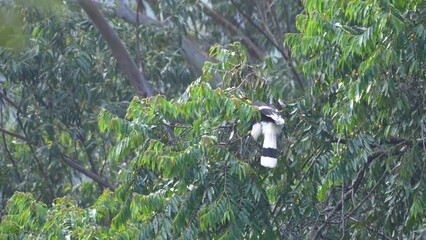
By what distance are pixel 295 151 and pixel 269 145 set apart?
64 centimetres

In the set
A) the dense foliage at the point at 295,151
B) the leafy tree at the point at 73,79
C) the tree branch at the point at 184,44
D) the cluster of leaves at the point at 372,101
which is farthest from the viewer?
the tree branch at the point at 184,44

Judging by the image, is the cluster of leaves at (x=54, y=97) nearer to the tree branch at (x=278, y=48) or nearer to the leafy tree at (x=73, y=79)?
the leafy tree at (x=73, y=79)

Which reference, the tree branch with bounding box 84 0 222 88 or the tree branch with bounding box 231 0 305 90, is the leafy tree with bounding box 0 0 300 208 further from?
the tree branch with bounding box 231 0 305 90

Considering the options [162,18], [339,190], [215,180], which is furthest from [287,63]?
[215,180]

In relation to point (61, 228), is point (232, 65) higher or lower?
higher

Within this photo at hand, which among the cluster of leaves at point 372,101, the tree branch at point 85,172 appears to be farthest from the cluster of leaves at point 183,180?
the tree branch at point 85,172

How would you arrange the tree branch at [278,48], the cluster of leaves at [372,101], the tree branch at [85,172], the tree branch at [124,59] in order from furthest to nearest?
the tree branch at [278,48] → the tree branch at [85,172] → the tree branch at [124,59] → the cluster of leaves at [372,101]

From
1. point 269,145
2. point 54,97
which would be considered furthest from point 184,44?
point 269,145

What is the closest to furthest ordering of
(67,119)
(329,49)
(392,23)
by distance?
(392,23), (329,49), (67,119)

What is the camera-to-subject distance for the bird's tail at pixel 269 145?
6684 millimetres

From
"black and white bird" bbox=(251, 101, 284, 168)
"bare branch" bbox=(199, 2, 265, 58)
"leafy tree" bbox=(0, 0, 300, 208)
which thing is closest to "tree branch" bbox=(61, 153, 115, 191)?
"leafy tree" bbox=(0, 0, 300, 208)

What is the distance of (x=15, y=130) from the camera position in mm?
12562

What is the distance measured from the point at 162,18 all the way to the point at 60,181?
2.66 metres

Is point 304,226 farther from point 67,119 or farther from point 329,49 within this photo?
point 67,119
